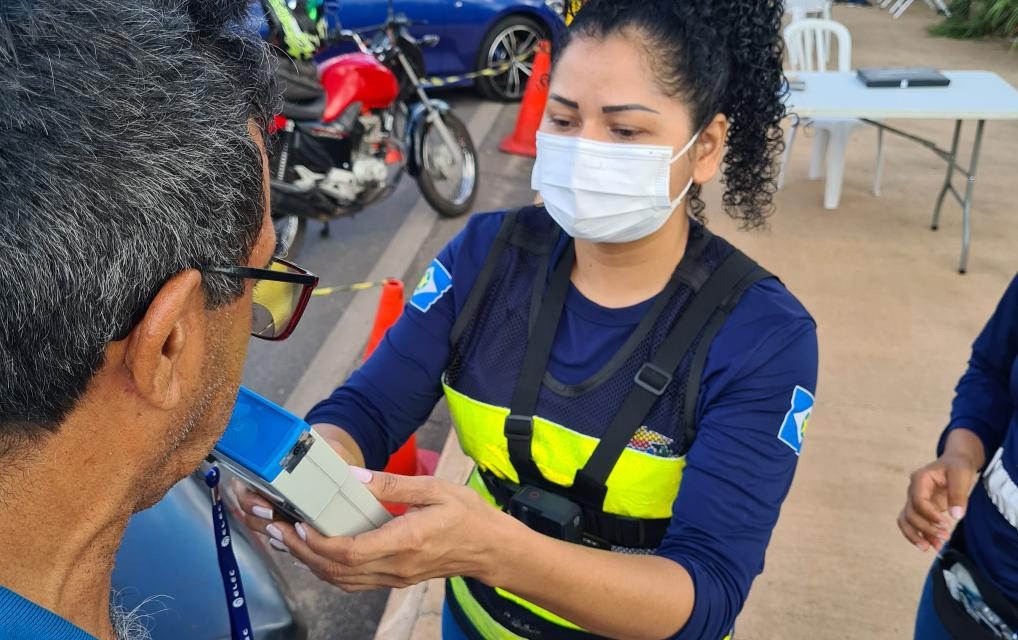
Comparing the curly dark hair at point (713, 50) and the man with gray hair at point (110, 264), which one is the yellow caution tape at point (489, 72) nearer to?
the curly dark hair at point (713, 50)

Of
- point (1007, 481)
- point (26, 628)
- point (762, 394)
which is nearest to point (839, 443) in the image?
point (1007, 481)

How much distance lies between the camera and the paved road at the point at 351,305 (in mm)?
3045

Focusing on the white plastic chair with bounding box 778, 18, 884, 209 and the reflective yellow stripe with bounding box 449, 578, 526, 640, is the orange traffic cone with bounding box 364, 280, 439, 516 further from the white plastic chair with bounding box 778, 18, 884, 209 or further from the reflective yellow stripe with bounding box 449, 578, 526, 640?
the white plastic chair with bounding box 778, 18, 884, 209

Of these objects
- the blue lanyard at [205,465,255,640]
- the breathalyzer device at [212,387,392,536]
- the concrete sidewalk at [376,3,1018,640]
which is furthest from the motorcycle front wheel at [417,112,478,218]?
the breathalyzer device at [212,387,392,536]

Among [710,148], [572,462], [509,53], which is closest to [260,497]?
[572,462]

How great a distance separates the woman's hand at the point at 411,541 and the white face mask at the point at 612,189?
0.73m

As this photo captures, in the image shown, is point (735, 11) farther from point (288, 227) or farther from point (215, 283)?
point (288, 227)

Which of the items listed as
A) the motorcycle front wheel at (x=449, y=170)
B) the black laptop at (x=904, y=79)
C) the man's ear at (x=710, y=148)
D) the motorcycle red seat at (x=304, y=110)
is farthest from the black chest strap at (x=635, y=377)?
the black laptop at (x=904, y=79)

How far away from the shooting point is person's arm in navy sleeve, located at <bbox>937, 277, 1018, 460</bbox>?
1833 millimetres

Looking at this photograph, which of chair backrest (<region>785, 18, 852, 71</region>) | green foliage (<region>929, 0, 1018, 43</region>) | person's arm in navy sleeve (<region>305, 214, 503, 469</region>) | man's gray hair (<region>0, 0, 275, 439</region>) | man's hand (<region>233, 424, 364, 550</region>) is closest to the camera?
man's gray hair (<region>0, 0, 275, 439</region>)

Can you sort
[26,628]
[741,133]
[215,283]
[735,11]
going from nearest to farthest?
1. [26,628]
2. [215,283]
3. [735,11]
4. [741,133]

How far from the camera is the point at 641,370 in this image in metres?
1.52

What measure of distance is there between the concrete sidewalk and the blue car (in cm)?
260

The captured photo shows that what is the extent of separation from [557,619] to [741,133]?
42.6 inches
